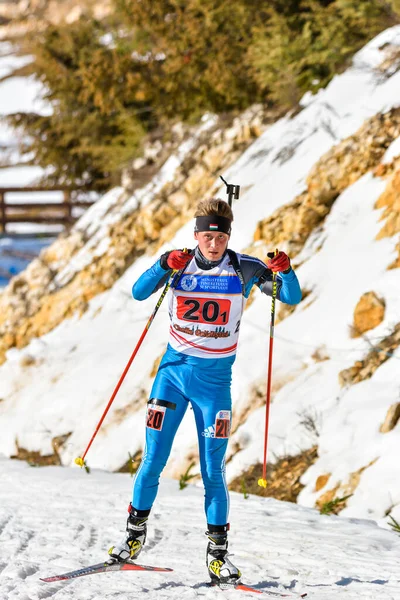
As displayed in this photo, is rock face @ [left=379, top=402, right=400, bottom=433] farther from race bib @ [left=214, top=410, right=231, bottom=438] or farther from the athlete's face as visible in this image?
the athlete's face

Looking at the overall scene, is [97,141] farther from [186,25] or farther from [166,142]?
[186,25]

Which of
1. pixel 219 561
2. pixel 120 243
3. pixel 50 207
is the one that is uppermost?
pixel 50 207

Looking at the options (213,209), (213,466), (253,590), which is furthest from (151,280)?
(253,590)

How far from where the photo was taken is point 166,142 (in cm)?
1538

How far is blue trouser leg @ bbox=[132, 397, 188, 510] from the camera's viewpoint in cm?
459

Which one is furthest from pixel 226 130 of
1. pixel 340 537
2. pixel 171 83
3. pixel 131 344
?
pixel 340 537

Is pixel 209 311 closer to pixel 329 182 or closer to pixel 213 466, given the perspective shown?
pixel 213 466

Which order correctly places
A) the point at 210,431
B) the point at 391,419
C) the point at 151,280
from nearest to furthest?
the point at 210,431
the point at 151,280
the point at 391,419

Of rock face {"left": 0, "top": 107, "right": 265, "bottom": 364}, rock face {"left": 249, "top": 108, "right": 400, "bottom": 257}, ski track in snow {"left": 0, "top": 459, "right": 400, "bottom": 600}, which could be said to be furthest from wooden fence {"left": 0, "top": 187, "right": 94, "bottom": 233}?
ski track in snow {"left": 0, "top": 459, "right": 400, "bottom": 600}

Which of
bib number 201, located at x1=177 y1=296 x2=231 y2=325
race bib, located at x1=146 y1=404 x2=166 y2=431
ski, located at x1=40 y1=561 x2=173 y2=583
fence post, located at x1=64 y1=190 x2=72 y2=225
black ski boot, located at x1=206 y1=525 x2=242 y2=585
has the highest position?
fence post, located at x1=64 y1=190 x2=72 y2=225

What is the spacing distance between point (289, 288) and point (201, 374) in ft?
2.47

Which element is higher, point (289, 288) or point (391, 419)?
point (289, 288)

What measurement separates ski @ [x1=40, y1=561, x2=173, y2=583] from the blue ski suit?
353mm

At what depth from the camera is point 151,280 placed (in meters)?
4.69
